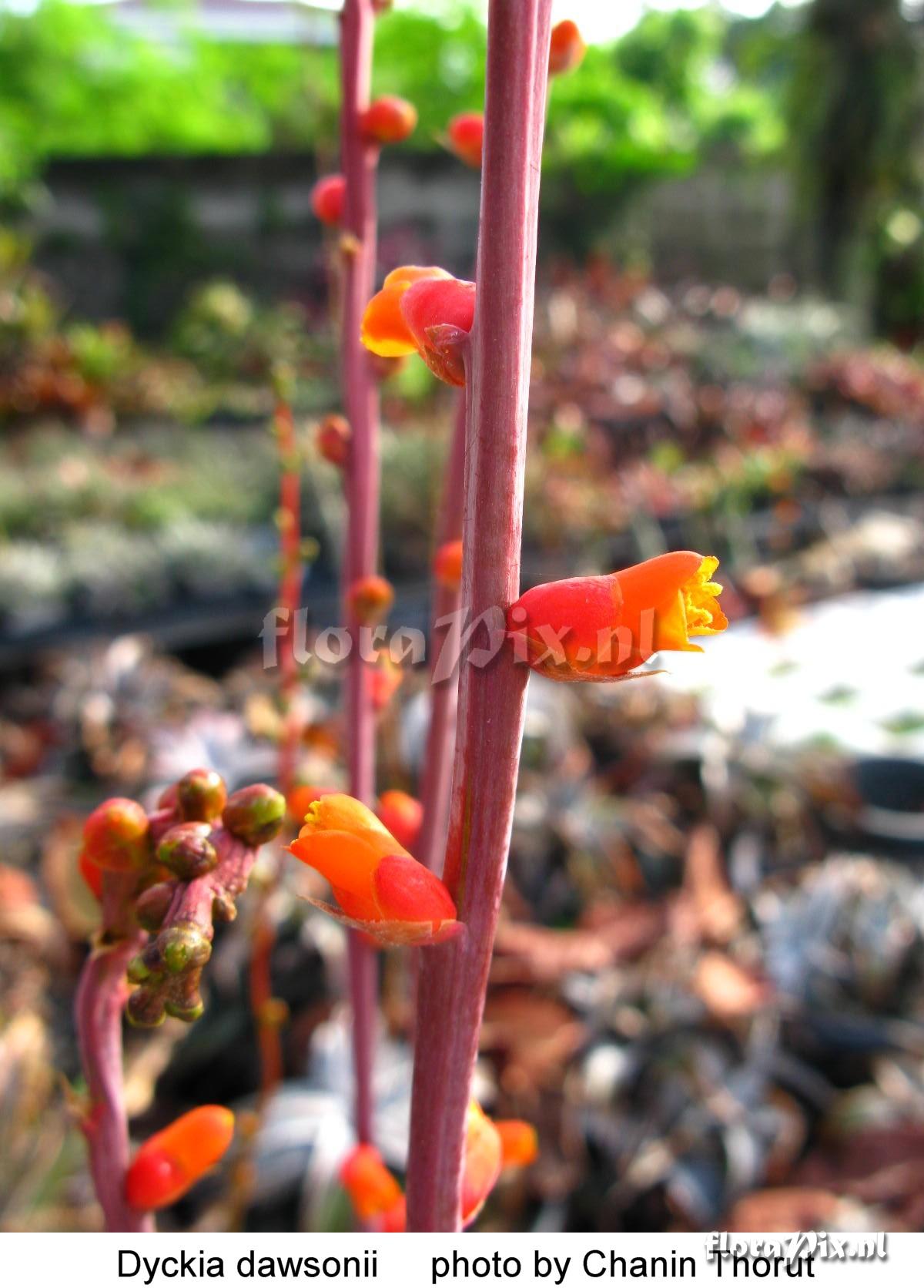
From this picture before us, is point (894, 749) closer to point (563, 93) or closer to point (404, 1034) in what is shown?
point (404, 1034)

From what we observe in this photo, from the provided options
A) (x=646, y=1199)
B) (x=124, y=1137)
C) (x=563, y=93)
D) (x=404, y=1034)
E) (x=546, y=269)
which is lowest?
(x=646, y=1199)

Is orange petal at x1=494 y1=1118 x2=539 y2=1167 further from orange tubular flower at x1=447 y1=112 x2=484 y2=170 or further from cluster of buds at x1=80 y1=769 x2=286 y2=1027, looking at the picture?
orange tubular flower at x1=447 y1=112 x2=484 y2=170

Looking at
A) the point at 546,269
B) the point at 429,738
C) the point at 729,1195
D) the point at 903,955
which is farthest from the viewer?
the point at 546,269

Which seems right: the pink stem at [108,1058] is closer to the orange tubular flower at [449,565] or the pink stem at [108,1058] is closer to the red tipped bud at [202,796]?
the red tipped bud at [202,796]

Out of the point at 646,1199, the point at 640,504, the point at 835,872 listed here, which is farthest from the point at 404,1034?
the point at 640,504

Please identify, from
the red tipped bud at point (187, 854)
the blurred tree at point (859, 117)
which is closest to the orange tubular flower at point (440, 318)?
the red tipped bud at point (187, 854)

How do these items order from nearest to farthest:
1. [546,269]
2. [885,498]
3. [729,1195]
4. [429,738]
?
[429,738]
[729,1195]
[885,498]
[546,269]

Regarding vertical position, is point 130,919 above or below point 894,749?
above
